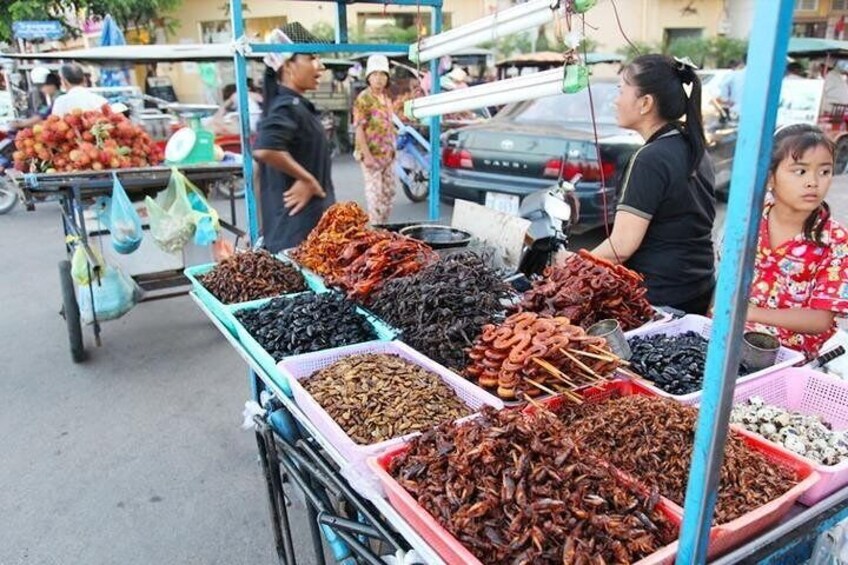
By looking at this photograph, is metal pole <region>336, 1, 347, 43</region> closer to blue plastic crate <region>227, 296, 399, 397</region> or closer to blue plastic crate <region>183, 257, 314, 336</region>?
blue plastic crate <region>183, 257, 314, 336</region>

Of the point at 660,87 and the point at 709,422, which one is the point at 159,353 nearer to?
the point at 660,87

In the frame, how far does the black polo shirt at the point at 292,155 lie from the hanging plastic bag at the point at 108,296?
4.36 feet

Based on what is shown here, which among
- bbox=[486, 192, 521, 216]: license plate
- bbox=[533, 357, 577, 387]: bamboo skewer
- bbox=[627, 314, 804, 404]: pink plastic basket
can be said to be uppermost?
bbox=[533, 357, 577, 387]: bamboo skewer

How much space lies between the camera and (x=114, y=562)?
2.73 meters

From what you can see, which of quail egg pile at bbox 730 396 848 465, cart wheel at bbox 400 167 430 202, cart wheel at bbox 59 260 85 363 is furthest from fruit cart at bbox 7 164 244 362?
cart wheel at bbox 400 167 430 202

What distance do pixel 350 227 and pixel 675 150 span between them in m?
1.42

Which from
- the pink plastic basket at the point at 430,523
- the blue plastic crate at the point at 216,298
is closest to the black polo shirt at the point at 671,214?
the blue plastic crate at the point at 216,298

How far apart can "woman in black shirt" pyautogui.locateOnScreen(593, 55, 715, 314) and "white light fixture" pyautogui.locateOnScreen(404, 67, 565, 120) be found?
675 millimetres

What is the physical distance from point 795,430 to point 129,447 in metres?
3.23

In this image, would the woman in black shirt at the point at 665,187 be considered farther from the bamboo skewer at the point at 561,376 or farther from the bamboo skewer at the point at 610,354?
the bamboo skewer at the point at 561,376

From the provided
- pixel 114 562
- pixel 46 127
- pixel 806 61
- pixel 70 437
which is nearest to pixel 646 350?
pixel 114 562

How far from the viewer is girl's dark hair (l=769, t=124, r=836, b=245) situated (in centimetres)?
207

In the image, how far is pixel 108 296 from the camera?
4.50 meters

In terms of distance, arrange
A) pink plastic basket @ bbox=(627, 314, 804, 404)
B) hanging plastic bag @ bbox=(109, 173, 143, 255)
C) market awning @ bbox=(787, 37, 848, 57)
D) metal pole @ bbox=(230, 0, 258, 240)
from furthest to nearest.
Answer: market awning @ bbox=(787, 37, 848, 57)
hanging plastic bag @ bbox=(109, 173, 143, 255)
metal pole @ bbox=(230, 0, 258, 240)
pink plastic basket @ bbox=(627, 314, 804, 404)
